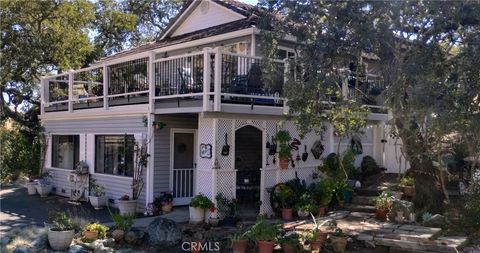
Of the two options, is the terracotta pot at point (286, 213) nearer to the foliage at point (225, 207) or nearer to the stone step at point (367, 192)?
the foliage at point (225, 207)

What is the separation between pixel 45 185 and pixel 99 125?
365 centimetres

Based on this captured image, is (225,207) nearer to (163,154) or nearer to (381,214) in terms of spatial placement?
(163,154)

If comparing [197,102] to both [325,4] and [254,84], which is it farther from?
[325,4]

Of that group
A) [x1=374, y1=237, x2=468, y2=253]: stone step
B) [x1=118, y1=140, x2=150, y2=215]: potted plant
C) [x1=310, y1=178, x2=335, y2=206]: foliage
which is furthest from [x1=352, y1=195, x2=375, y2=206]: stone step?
[x1=118, y1=140, x2=150, y2=215]: potted plant

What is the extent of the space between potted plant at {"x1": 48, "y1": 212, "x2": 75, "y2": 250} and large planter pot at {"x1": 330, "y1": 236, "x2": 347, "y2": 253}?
5142 mm

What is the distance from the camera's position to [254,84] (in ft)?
40.6

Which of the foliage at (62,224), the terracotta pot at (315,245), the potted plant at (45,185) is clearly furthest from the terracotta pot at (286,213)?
the potted plant at (45,185)

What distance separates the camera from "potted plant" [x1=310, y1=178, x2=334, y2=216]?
40.7 ft

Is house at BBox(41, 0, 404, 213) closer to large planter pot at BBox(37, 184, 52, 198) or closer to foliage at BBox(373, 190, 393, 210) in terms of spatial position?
large planter pot at BBox(37, 184, 52, 198)

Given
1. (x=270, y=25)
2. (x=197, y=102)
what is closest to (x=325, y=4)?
(x=270, y=25)

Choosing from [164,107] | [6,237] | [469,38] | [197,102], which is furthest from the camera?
[164,107]

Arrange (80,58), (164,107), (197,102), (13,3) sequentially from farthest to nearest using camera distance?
(80,58)
(13,3)
(164,107)
(197,102)

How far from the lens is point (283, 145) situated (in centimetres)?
1266

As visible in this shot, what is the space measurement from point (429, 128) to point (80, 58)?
1767 cm
